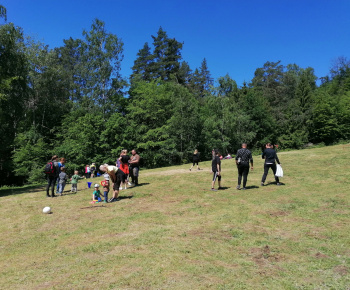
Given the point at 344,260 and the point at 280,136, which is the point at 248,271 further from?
the point at 280,136

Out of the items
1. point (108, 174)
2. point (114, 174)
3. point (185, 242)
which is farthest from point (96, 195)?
point (185, 242)

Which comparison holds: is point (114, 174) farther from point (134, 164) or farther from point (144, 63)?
point (144, 63)

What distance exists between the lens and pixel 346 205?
8.82m

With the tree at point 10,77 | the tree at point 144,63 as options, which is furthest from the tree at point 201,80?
the tree at point 10,77

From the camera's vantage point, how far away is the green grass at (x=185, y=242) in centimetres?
455

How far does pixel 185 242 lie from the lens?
6.13m

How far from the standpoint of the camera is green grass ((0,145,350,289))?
179 inches

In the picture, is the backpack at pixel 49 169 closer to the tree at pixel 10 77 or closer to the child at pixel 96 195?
the child at pixel 96 195

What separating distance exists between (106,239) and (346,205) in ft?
25.9


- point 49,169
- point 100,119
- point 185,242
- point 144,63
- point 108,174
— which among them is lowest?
point 185,242

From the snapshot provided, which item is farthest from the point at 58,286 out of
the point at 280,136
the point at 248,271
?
the point at 280,136

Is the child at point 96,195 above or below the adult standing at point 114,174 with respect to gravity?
below

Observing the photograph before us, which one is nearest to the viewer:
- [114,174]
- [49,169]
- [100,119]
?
[114,174]

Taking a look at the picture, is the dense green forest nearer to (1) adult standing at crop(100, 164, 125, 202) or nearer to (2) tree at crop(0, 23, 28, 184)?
(2) tree at crop(0, 23, 28, 184)
